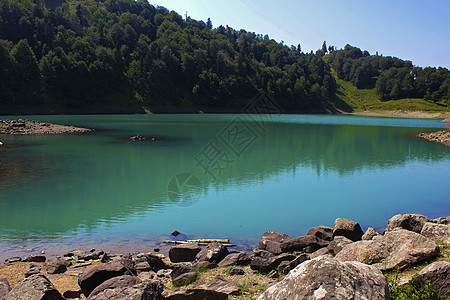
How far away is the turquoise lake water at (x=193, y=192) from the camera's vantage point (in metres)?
11.9

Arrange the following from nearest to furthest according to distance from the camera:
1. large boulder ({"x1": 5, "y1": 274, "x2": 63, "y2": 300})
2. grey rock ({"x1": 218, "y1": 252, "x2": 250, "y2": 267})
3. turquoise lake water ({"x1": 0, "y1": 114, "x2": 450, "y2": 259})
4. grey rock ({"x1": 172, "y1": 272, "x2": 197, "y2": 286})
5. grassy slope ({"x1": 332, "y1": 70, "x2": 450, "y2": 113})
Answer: large boulder ({"x1": 5, "y1": 274, "x2": 63, "y2": 300})
grey rock ({"x1": 172, "y1": 272, "x2": 197, "y2": 286})
grey rock ({"x1": 218, "y1": 252, "x2": 250, "y2": 267})
turquoise lake water ({"x1": 0, "y1": 114, "x2": 450, "y2": 259})
grassy slope ({"x1": 332, "y1": 70, "x2": 450, "y2": 113})

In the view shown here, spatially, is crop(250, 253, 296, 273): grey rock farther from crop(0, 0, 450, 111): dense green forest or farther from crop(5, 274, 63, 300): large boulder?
crop(0, 0, 450, 111): dense green forest

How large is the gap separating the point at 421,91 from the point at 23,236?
189223mm

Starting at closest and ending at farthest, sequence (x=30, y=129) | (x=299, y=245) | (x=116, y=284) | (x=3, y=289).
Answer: (x=116, y=284), (x=3, y=289), (x=299, y=245), (x=30, y=129)

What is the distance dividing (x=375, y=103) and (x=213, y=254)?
17912 cm

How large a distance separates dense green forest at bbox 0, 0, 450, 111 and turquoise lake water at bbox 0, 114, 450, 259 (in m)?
76.7

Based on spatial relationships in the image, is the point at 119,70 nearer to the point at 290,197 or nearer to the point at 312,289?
the point at 290,197

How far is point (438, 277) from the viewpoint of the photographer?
15.9ft

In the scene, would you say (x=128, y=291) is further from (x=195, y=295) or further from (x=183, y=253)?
(x=183, y=253)

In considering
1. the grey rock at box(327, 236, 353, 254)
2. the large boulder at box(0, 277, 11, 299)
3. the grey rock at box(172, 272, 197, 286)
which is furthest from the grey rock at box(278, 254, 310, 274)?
the large boulder at box(0, 277, 11, 299)

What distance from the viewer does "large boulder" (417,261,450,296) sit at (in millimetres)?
4785

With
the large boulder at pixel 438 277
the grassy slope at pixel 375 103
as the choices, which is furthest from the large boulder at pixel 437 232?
the grassy slope at pixel 375 103

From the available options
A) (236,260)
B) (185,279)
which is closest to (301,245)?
(236,260)

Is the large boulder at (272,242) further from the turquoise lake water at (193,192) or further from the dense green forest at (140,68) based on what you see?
the dense green forest at (140,68)
